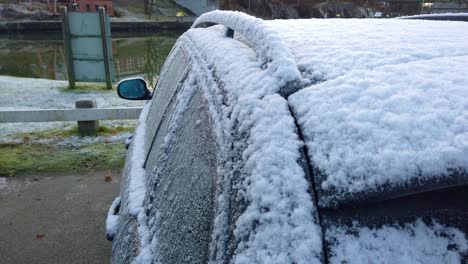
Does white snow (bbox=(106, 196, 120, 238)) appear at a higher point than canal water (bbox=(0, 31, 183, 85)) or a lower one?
higher

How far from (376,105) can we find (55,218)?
3464mm

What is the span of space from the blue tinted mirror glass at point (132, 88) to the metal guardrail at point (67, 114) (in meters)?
2.24

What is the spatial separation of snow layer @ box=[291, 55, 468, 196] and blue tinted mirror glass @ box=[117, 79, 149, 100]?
2140mm

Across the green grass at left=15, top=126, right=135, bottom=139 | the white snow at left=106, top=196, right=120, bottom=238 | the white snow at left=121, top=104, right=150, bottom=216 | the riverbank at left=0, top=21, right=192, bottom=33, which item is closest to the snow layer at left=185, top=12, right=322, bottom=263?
the white snow at left=121, top=104, right=150, bottom=216

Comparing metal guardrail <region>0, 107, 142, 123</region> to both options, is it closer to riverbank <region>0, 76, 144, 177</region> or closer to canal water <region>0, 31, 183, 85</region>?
riverbank <region>0, 76, 144, 177</region>

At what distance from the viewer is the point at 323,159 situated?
0.69 metres

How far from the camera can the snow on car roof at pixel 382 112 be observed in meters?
0.64

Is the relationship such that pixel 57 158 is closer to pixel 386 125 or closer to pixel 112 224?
pixel 112 224

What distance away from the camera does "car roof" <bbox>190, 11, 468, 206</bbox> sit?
637 mm

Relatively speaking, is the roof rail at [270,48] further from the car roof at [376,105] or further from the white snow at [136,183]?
the white snow at [136,183]

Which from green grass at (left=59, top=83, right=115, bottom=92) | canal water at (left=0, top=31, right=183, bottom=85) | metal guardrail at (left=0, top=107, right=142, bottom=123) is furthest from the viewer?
canal water at (left=0, top=31, right=183, bottom=85)

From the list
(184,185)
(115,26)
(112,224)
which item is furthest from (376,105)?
(115,26)

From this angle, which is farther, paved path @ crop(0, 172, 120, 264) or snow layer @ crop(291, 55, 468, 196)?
paved path @ crop(0, 172, 120, 264)

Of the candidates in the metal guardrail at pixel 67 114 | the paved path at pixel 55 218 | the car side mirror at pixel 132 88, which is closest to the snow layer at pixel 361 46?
the car side mirror at pixel 132 88
